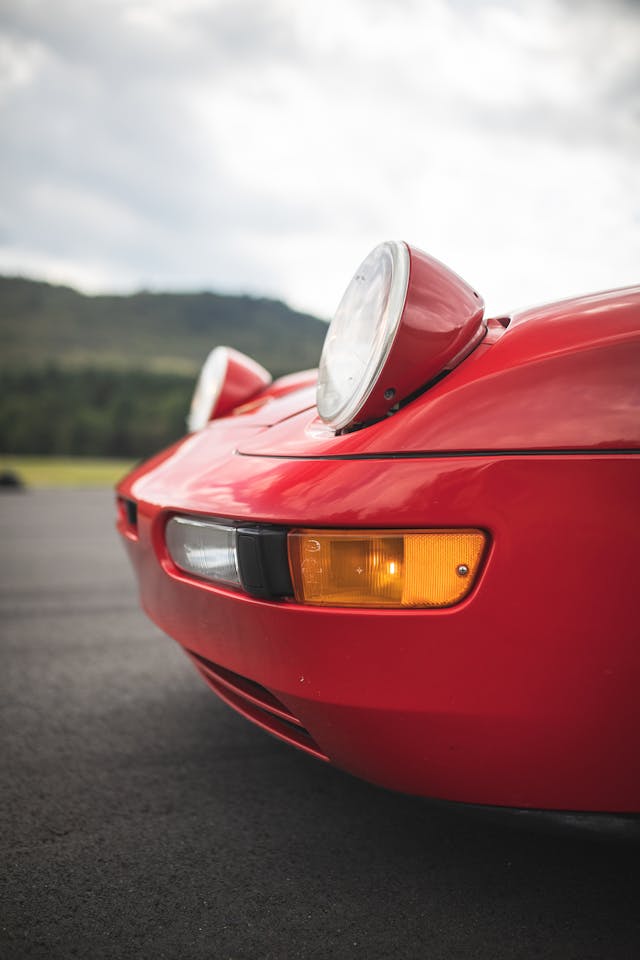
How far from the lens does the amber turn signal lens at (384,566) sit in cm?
99

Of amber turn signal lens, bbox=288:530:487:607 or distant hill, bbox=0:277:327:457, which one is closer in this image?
amber turn signal lens, bbox=288:530:487:607

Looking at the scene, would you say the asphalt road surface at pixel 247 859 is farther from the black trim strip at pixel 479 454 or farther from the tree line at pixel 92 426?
the tree line at pixel 92 426

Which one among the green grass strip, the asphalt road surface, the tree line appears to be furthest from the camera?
the tree line

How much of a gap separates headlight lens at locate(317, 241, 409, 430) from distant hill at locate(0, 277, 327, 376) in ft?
188

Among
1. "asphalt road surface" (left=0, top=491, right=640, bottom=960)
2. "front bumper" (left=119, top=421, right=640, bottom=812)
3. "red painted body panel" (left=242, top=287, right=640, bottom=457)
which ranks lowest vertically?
"asphalt road surface" (left=0, top=491, right=640, bottom=960)

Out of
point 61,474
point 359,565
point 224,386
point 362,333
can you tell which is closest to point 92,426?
point 61,474

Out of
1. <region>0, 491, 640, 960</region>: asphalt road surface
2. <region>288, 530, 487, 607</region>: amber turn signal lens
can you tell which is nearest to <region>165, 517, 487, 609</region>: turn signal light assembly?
<region>288, 530, 487, 607</region>: amber turn signal lens

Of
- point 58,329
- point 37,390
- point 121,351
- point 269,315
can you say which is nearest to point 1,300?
point 58,329

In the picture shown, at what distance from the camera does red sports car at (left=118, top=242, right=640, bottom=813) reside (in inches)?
38.0

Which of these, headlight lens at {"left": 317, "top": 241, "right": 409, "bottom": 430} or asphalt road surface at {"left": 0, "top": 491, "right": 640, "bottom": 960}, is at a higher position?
headlight lens at {"left": 317, "top": 241, "right": 409, "bottom": 430}

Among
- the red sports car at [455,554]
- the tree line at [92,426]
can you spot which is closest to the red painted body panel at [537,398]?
the red sports car at [455,554]

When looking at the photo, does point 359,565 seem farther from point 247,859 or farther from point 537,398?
point 247,859

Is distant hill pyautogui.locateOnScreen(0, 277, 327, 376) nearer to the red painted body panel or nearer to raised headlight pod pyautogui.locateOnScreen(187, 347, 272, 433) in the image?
raised headlight pod pyautogui.locateOnScreen(187, 347, 272, 433)

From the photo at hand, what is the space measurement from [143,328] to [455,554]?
3340 inches
